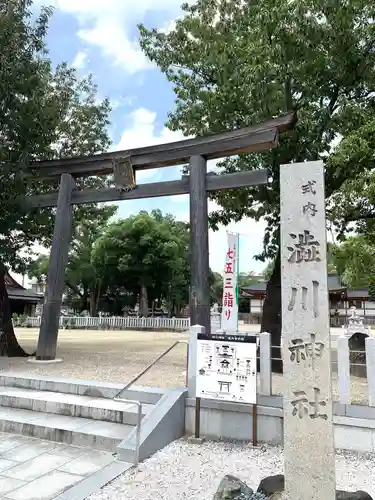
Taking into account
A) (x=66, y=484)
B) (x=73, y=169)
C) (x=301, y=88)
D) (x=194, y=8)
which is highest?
(x=194, y=8)

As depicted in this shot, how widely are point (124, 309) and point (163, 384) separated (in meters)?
30.0

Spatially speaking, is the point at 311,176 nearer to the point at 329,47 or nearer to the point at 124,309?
the point at 329,47

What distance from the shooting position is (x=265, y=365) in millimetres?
5211

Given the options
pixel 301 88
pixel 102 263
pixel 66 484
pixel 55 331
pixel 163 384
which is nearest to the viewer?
pixel 66 484

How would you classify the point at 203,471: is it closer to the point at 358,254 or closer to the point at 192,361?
the point at 192,361

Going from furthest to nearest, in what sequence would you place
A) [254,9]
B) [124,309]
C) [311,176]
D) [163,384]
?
[124,309] < [254,9] < [163,384] < [311,176]

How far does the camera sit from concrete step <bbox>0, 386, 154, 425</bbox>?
532 centimetres

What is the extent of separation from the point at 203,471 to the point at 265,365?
1546 millimetres

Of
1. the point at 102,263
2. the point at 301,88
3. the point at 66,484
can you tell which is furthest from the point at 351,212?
the point at 102,263

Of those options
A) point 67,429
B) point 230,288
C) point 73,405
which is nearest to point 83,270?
point 230,288

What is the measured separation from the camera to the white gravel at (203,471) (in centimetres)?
369

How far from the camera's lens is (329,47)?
7.56m

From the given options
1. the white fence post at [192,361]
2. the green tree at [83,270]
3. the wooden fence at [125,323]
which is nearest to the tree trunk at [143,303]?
the wooden fence at [125,323]

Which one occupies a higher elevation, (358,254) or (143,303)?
(358,254)
